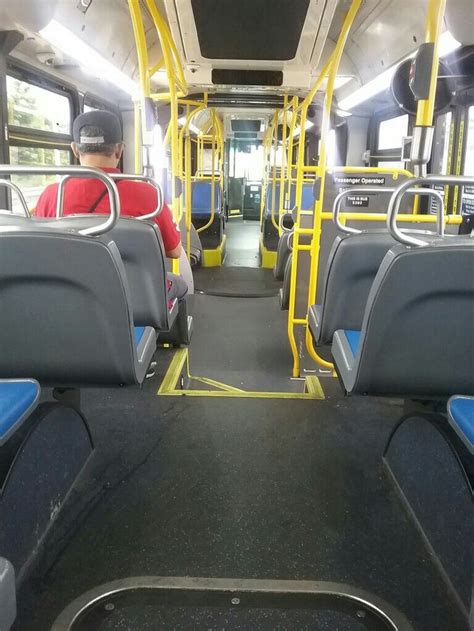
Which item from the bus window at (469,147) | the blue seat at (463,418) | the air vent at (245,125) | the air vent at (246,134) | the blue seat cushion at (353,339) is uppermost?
the air vent at (245,125)

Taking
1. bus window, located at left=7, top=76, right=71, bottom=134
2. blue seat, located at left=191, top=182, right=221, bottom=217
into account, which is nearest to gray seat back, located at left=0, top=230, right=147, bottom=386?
bus window, located at left=7, top=76, right=71, bottom=134

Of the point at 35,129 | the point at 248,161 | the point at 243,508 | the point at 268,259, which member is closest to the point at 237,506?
the point at 243,508

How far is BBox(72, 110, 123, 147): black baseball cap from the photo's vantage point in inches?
105

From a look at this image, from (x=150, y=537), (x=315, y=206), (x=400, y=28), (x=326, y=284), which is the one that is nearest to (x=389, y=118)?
(x=400, y=28)

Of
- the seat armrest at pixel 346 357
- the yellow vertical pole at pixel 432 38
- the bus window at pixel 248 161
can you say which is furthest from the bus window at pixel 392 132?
the bus window at pixel 248 161

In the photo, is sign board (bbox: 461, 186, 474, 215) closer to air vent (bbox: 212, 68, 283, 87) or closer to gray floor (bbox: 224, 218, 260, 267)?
air vent (bbox: 212, 68, 283, 87)

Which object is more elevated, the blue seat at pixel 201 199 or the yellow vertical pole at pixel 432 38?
the yellow vertical pole at pixel 432 38

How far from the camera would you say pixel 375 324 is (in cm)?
166

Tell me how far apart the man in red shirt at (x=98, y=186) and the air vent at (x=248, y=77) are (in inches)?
90.2

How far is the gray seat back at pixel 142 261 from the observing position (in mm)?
2262

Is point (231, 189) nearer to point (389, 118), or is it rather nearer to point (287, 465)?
point (389, 118)

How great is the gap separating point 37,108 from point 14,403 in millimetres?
4444

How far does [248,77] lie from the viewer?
4797 mm

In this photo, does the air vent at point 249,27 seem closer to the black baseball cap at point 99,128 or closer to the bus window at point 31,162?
the black baseball cap at point 99,128
